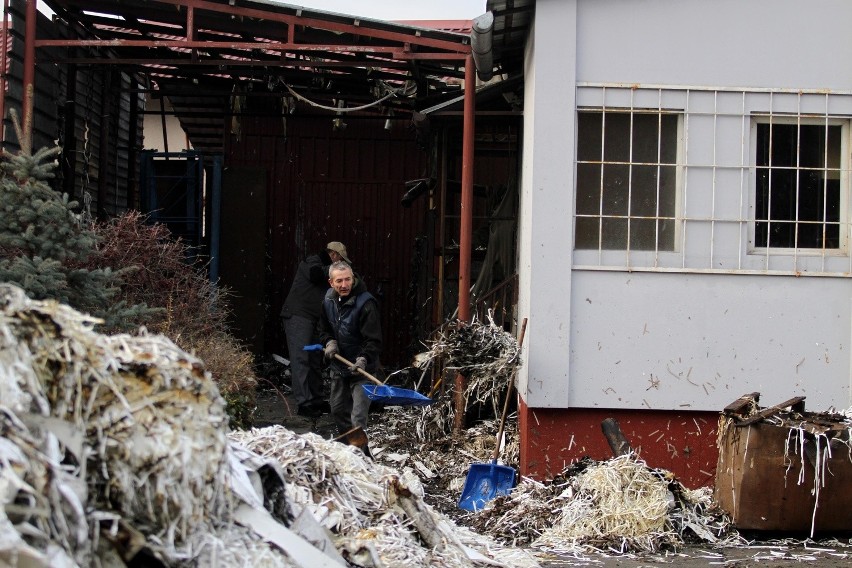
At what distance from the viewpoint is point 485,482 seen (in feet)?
28.1

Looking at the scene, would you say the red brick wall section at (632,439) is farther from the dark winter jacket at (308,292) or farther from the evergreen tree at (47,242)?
the dark winter jacket at (308,292)

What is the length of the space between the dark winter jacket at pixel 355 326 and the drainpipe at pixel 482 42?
2.29m

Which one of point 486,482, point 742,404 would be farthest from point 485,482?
point 742,404

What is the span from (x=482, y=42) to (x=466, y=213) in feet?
5.56

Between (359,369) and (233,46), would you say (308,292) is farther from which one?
(359,369)

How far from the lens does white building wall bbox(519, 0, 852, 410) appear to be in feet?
28.8

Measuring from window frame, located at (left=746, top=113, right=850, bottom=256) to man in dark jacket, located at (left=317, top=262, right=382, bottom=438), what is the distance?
3.22 meters

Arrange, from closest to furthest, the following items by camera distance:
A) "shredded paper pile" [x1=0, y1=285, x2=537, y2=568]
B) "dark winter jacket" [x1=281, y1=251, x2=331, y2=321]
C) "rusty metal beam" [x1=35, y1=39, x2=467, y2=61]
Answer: "shredded paper pile" [x1=0, y1=285, x2=537, y2=568] < "rusty metal beam" [x1=35, y1=39, x2=467, y2=61] < "dark winter jacket" [x1=281, y1=251, x2=331, y2=321]

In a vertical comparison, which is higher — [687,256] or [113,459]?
[687,256]

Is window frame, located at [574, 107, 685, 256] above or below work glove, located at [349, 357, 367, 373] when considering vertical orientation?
above

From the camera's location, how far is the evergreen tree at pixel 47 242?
25.2 ft

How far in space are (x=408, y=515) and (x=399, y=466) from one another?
4.25 metres

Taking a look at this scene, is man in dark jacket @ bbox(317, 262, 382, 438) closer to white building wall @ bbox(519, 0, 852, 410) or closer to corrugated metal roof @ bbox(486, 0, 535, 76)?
white building wall @ bbox(519, 0, 852, 410)

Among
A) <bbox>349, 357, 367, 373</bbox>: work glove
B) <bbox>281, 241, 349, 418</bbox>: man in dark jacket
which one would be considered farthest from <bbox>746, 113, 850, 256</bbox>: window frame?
<bbox>281, 241, 349, 418</bbox>: man in dark jacket
